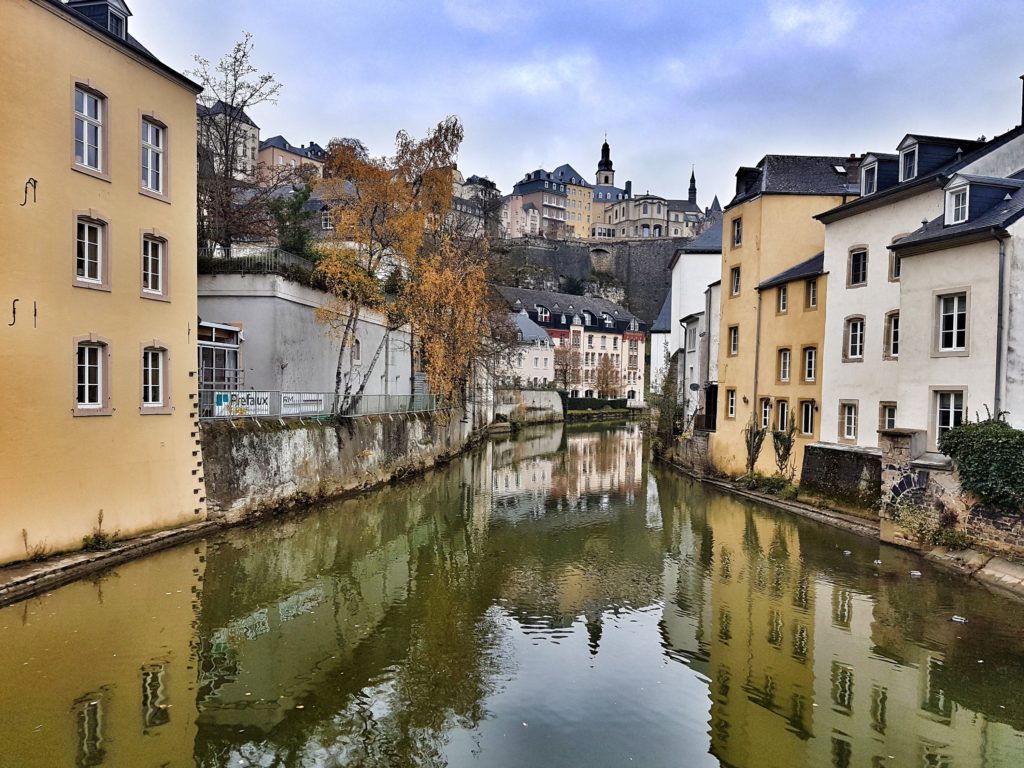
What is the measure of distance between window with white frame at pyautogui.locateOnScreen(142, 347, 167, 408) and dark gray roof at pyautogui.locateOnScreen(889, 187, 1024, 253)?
654 inches

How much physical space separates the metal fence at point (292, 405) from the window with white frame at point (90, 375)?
11.8ft

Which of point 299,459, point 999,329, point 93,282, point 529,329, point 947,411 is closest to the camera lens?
point 93,282

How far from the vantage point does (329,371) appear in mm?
27969

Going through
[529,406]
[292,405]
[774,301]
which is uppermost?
[774,301]

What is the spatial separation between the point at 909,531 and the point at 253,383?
18.9 meters

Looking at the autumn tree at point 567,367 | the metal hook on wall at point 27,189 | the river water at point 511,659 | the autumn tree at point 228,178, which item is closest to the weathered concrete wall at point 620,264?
the autumn tree at point 567,367

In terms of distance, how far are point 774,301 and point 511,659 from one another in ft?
60.2

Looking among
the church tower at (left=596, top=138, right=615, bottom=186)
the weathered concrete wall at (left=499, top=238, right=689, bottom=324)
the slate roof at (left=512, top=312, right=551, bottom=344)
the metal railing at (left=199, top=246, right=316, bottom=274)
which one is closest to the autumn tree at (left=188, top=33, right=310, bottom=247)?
the metal railing at (left=199, top=246, right=316, bottom=274)

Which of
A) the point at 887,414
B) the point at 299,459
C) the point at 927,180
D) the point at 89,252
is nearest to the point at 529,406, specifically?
the point at 299,459

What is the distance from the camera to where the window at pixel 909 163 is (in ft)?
63.3

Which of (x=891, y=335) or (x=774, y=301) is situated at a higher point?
(x=774, y=301)

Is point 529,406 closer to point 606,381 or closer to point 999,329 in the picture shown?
Result: point 606,381

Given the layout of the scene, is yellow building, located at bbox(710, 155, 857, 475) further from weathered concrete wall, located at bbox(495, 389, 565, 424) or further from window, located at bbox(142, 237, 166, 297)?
weathered concrete wall, located at bbox(495, 389, 565, 424)

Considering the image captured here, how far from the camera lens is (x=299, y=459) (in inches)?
778
